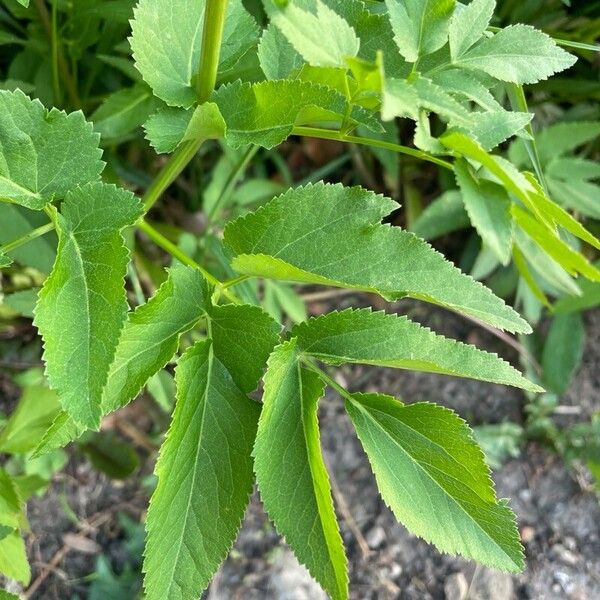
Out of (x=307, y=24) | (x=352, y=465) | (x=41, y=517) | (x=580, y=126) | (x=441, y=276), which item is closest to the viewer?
(x=307, y=24)

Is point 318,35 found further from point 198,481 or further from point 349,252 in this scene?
point 198,481

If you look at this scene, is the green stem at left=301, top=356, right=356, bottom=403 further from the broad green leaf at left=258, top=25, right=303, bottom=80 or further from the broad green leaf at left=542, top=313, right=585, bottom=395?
the broad green leaf at left=542, top=313, right=585, bottom=395

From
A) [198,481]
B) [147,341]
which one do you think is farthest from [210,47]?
[198,481]

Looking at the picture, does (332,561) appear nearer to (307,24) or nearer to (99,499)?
(307,24)

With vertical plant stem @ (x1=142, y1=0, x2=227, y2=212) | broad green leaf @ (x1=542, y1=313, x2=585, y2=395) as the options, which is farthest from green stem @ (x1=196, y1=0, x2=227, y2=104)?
broad green leaf @ (x1=542, y1=313, x2=585, y2=395)

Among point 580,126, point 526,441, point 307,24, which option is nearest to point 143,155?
point 580,126
